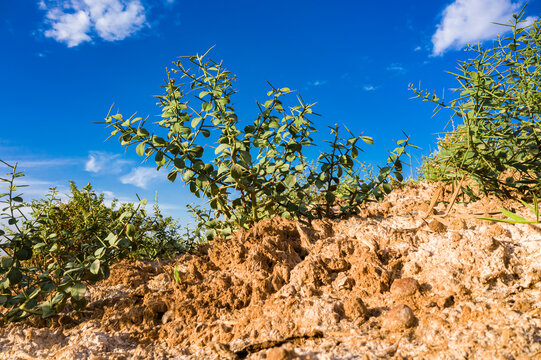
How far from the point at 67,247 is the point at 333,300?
259cm

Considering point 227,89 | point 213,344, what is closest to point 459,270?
point 213,344

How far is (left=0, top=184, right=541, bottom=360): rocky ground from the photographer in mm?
1586

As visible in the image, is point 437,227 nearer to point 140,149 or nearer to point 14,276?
point 140,149

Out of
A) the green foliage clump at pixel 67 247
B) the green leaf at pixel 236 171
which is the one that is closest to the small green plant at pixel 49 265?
the green foliage clump at pixel 67 247

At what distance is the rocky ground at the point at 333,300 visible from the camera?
1.59 m

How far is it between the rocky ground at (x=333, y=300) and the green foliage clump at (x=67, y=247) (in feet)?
0.59

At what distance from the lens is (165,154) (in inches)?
104

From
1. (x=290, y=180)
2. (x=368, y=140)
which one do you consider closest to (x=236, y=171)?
(x=290, y=180)

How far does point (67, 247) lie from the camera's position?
136 inches

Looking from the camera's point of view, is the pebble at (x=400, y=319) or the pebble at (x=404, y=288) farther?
the pebble at (x=404, y=288)

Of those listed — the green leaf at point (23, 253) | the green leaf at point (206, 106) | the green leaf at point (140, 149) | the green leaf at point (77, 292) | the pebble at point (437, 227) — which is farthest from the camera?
the green leaf at point (23, 253)

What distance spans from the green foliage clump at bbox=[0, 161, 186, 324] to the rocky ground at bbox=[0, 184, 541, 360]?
179mm

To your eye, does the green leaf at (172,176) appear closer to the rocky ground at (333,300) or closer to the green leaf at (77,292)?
the rocky ground at (333,300)

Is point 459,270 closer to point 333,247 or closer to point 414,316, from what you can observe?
point 414,316
